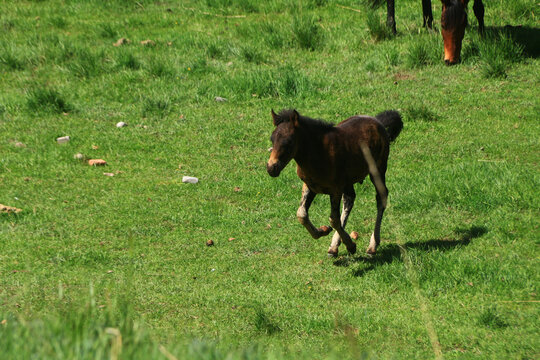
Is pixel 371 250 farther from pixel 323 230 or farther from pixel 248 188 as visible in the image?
pixel 248 188

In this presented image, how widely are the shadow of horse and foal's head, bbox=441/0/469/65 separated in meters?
5.83

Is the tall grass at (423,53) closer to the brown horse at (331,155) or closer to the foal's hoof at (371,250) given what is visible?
the brown horse at (331,155)

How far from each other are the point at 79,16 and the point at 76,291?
40.6 feet

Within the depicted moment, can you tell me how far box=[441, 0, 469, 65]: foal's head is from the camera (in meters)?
12.4

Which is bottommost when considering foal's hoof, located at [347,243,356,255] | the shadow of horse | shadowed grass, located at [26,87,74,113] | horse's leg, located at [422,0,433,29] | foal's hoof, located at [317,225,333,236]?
the shadow of horse

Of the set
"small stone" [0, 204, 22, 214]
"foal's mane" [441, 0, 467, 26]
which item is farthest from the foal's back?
"foal's mane" [441, 0, 467, 26]

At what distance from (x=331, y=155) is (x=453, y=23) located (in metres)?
6.69

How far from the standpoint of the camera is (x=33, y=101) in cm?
1279

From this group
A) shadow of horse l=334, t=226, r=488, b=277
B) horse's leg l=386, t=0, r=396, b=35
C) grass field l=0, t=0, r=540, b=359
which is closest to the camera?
grass field l=0, t=0, r=540, b=359

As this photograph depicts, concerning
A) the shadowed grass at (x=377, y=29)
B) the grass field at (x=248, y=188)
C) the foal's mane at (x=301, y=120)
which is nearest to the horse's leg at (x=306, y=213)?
the grass field at (x=248, y=188)

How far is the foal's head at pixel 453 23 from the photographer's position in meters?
12.4

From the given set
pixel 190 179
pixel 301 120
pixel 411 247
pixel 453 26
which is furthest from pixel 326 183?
pixel 453 26

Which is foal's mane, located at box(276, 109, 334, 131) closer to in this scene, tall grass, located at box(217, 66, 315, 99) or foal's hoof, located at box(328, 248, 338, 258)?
foal's hoof, located at box(328, 248, 338, 258)

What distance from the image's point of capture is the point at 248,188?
9891 millimetres
